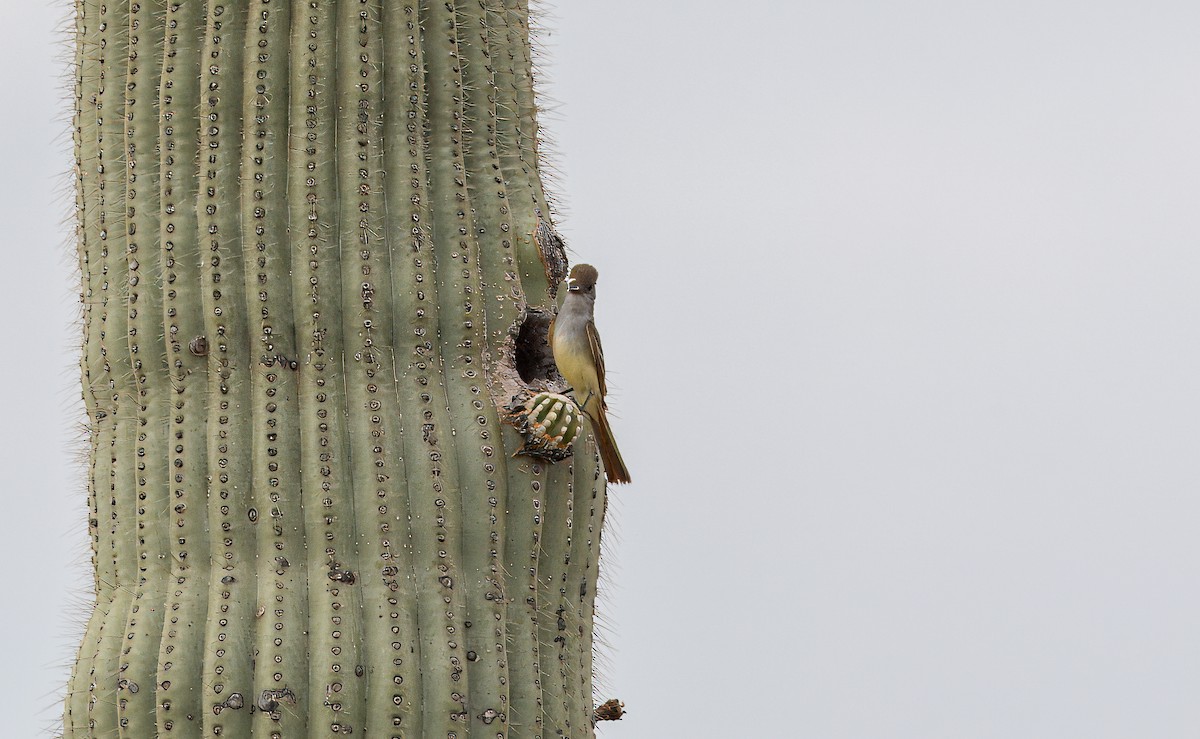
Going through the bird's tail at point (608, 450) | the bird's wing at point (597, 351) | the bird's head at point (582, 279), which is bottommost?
the bird's tail at point (608, 450)

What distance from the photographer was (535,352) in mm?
5133

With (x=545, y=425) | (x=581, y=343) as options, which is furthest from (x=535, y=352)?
(x=545, y=425)

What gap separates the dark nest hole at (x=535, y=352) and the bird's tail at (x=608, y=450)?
211mm

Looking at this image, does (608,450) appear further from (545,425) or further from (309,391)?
(309,391)

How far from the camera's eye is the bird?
15.8 feet

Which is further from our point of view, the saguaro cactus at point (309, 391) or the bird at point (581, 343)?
the bird at point (581, 343)

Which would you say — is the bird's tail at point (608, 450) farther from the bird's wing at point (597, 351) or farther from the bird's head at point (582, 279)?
the bird's head at point (582, 279)

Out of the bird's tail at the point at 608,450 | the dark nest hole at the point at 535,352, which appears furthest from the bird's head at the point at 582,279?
the bird's tail at the point at 608,450

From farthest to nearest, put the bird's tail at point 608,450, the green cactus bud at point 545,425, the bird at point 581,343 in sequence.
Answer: the bird's tail at point 608,450
the bird at point 581,343
the green cactus bud at point 545,425

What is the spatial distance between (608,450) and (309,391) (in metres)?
0.92

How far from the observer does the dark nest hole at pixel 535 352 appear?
5.04 metres

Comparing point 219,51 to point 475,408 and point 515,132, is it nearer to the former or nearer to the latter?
point 515,132

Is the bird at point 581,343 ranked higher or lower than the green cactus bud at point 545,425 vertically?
higher

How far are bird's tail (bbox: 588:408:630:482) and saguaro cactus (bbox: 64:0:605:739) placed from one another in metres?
0.12
